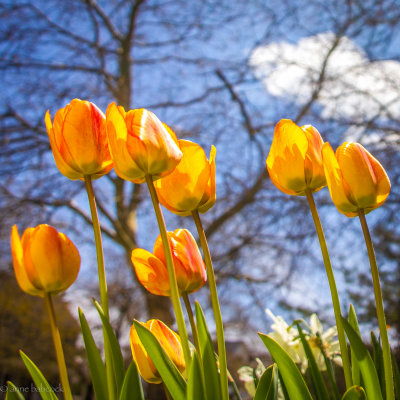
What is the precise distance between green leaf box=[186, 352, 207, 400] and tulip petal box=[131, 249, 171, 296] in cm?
10

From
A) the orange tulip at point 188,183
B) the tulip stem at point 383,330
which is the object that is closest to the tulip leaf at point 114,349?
the orange tulip at point 188,183

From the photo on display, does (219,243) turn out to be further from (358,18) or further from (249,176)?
(358,18)

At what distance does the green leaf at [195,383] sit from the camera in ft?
1.02

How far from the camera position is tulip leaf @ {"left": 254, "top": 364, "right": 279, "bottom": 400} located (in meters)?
0.35

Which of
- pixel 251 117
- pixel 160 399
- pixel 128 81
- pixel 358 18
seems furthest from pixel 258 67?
pixel 160 399

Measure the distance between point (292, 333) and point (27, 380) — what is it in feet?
13.4

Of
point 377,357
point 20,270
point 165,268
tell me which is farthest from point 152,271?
point 377,357

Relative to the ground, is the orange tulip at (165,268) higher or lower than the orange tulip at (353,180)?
lower

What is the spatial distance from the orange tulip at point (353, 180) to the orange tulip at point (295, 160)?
0.8 inches

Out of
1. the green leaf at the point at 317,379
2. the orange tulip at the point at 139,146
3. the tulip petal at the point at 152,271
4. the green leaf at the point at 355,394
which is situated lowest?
the green leaf at the point at 317,379

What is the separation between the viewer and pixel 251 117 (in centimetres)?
390

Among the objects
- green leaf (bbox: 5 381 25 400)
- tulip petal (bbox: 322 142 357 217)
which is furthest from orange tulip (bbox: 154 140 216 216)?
green leaf (bbox: 5 381 25 400)

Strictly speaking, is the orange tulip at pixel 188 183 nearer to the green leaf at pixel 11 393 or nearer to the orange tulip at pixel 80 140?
the orange tulip at pixel 80 140

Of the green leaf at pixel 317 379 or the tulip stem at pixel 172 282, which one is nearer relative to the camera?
the tulip stem at pixel 172 282
